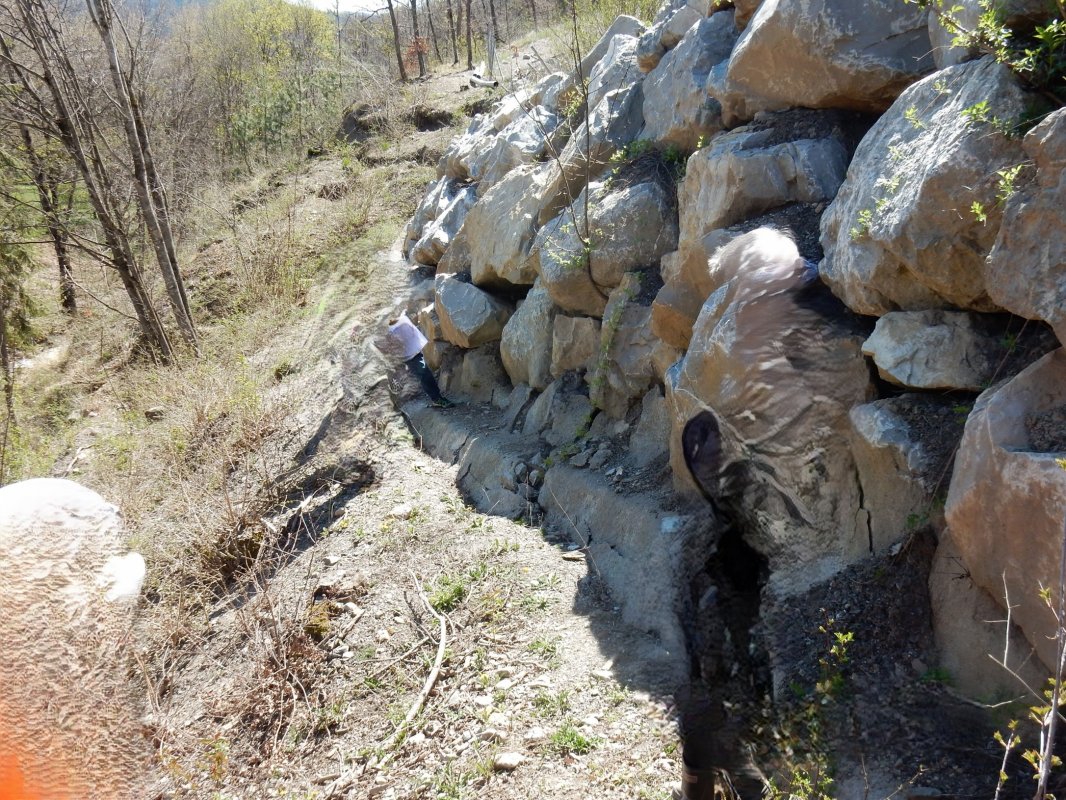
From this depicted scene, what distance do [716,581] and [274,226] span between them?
9.95 metres

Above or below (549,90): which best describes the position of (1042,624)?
below

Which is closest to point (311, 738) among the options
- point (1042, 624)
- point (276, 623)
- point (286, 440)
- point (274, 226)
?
point (276, 623)

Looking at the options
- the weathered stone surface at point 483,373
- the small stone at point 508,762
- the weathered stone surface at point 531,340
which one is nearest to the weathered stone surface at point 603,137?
the weathered stone surface at point 531,340

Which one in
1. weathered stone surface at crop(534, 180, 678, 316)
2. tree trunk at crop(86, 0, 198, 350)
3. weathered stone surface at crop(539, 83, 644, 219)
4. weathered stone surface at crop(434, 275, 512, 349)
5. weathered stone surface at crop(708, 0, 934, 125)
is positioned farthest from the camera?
tree trunk at crop(86, 0, 198, 350)

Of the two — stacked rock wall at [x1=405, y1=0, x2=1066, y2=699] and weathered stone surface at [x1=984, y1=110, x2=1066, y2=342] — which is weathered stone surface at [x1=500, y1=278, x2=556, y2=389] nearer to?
stacked rock wall at [x1=405, y1=0, x2=1066, y2=699]

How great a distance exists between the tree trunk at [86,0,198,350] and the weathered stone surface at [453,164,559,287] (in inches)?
182

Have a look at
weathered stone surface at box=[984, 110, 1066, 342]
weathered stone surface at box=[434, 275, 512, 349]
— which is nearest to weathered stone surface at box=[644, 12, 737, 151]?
weathered stone surface at box=[434, 275, 512, 349]

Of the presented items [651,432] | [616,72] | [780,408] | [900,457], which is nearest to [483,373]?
[651,432]

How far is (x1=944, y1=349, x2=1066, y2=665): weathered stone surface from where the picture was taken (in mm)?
2291

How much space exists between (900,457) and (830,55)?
2.21 metres

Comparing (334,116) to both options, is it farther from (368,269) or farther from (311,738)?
(311,738)

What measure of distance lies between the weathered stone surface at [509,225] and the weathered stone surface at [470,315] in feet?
0.56

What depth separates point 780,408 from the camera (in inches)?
140

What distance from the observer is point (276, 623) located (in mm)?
4418
